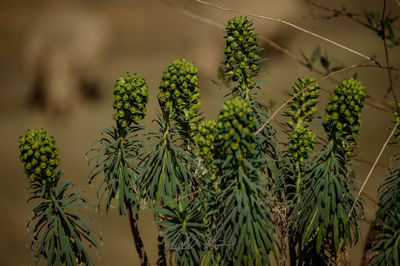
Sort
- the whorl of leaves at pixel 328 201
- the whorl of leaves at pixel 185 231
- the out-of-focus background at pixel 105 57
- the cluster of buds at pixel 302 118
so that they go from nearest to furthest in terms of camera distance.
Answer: the whorl of leaves at pixel 328 201
the whorl of leaves at pixel 185 231
the cluster of buds at pixel 302 118
the out-of-focus background at pixel 105 57

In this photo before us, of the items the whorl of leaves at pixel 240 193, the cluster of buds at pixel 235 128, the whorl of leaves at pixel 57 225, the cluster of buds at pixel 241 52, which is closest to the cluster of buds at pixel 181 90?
the cluster of buds at pixel 241 52

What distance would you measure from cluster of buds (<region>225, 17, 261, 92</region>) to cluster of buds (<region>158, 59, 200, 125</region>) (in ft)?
1.35

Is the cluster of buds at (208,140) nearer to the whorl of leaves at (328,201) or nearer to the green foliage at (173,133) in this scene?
the green foliage at (173,133)

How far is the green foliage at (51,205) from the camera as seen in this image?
3.66 meters

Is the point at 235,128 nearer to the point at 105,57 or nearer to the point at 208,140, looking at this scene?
the point at 208,140

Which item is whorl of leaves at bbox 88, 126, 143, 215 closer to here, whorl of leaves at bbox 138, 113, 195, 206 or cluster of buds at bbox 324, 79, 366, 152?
whorl of leaves at bbox 138, 113, 195, 206

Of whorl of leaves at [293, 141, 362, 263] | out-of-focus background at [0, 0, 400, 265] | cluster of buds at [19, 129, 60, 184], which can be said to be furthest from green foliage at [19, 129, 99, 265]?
out-of-focus background at [0, 0, 400, 265]

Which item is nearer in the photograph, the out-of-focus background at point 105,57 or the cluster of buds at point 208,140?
the cluster of buds at point 208,140

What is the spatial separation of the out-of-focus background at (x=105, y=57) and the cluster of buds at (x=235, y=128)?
829cm

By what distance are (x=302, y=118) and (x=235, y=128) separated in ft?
5.33

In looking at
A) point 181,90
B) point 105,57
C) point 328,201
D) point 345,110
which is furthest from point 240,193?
point 105,57

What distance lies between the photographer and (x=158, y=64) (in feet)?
55.1

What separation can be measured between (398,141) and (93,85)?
45.8 feet

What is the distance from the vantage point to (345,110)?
355 centimetres
